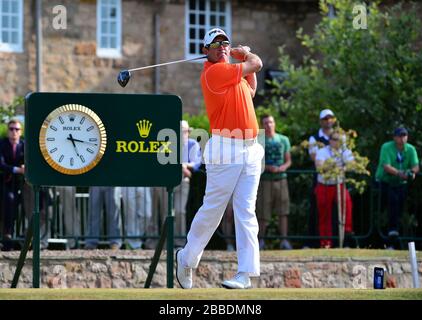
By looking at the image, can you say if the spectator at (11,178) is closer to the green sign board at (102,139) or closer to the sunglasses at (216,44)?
the green sign board at (102,139)

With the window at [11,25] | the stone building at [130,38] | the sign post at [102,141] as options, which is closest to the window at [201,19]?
the stone building at [130,38]

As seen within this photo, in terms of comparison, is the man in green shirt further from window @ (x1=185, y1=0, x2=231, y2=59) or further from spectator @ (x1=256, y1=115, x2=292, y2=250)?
window @ (x1=185, y1=0, x2=231, y2=59)

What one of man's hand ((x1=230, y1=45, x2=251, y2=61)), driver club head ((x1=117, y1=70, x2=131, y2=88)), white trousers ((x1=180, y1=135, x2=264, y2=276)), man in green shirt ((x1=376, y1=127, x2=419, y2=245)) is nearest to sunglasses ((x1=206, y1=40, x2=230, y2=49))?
man's hand ((x1=230, y1=45, x2=251, y2=61))

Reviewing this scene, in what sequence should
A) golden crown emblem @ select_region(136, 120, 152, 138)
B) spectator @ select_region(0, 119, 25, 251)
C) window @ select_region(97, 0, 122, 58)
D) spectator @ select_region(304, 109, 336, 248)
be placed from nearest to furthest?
1. golden crown emblem @ select_region(136, 120, 152, 138)
2. spectator @ select_region(0, 119, 25, 251)
3. spectator @ select_region(304, 109, 336, 248)
4. window @ select_region(97, 0, 122, 58)

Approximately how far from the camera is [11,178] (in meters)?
17.8

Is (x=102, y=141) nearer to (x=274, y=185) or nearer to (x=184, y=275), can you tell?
(x=184, y=275)

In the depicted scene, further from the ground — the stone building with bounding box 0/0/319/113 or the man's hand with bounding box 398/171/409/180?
the stone building with bounding box 0/0/319/113

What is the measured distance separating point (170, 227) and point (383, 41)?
1142cm

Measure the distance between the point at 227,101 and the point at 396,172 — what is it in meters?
6.73

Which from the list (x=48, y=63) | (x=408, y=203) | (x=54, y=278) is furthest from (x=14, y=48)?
(x=54, y=278)

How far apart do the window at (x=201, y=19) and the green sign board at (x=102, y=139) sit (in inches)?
766

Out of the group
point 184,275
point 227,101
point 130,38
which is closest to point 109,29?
point 130,38

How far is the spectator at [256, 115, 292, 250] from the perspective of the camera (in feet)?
61.5

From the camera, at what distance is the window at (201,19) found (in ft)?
109
